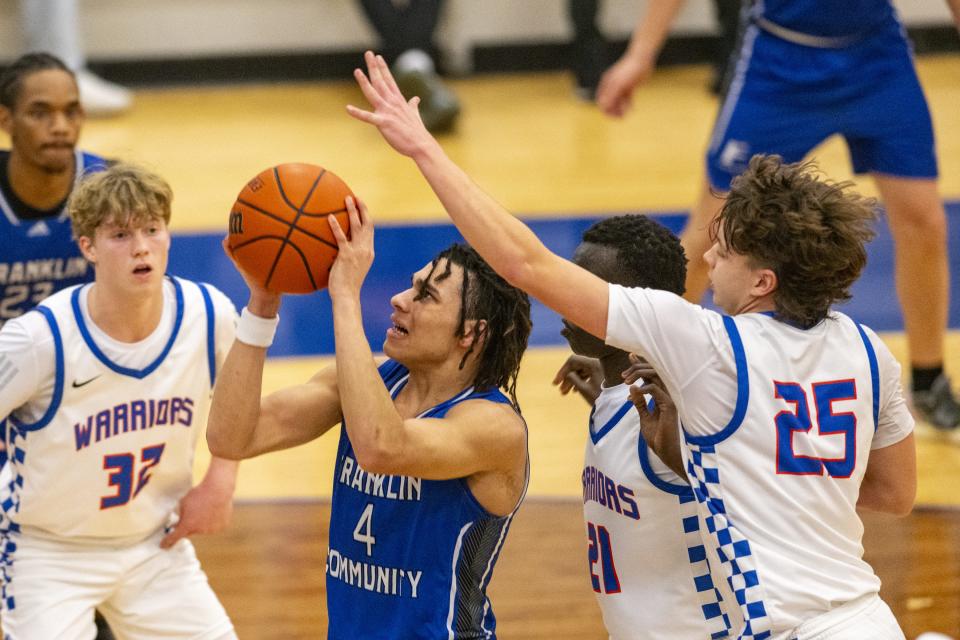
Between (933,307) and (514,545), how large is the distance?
2081 mm

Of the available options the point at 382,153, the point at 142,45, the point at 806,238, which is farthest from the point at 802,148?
the point at 142,45

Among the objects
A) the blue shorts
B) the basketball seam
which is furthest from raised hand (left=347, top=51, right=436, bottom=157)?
the blue shorts

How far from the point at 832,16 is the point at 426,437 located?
10.7 feet

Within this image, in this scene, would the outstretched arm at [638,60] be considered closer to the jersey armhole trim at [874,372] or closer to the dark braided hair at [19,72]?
the dark braided hair at [19,72]

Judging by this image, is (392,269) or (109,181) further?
(392,269)

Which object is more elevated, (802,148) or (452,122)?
(802,148)

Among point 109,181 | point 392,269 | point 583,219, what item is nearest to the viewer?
point 109,181

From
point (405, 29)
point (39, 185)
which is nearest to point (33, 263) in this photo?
point (39, 185)

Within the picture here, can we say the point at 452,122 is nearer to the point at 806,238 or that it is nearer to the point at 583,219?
the point at 583,219

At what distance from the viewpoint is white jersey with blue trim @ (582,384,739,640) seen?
3143mm

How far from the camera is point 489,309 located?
3297 millimetres

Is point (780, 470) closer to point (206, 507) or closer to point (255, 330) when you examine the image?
point (255, 330)

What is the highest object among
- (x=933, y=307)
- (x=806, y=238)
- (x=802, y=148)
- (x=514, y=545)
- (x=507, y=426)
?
(x=806, y=238)

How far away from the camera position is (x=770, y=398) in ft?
9.50
